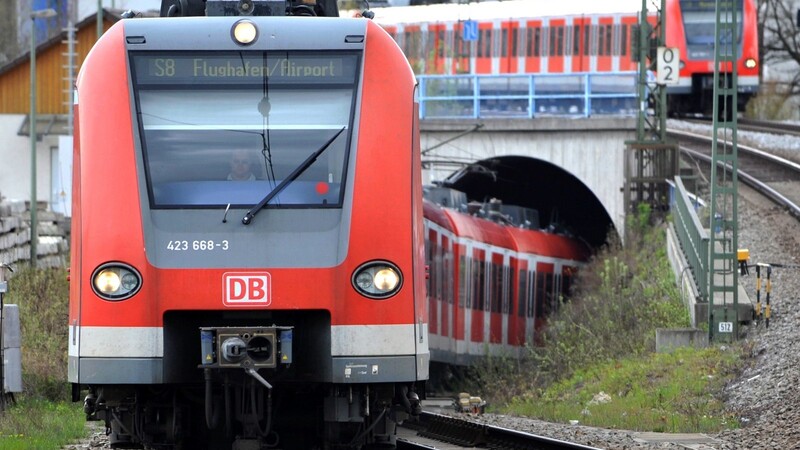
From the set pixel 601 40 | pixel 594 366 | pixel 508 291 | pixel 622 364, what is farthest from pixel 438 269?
pixel 601 40

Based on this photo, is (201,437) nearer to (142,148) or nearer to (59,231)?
(142,148)

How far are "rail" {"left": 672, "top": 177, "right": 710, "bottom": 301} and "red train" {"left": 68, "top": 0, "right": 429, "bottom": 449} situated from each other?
1214cm

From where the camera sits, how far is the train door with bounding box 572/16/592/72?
40906 millimetres

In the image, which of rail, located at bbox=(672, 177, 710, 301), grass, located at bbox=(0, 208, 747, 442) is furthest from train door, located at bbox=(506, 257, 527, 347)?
rail, located at bbox=(672, 177, 710, 301)

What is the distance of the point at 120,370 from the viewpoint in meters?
9.34

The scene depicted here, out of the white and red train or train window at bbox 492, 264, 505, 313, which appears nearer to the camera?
the white and red train

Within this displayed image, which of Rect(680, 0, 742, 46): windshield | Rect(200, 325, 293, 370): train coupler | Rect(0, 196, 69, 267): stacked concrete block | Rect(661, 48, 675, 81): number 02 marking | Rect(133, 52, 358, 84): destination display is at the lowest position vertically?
Rect(0, 196, 69, 267): stacked concrete block

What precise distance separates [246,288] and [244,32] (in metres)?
1.62

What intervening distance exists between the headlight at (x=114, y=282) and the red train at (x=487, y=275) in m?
16.6

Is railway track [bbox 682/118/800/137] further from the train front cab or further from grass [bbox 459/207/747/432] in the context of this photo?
grass [bbox 459/207/747/432]

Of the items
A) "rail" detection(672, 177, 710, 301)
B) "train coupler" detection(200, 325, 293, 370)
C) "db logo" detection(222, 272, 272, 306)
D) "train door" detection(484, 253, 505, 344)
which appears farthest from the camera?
"train door" detection(484, 253, 505, 344)

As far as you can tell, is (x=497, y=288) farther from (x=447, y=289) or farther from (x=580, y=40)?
(x=580, y=40)

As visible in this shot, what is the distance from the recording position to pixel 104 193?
948 centimetres

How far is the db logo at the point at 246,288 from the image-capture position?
30.9ft
